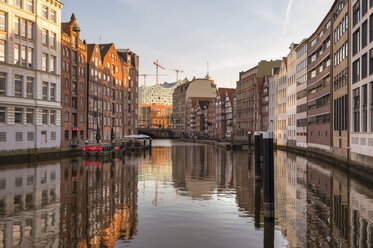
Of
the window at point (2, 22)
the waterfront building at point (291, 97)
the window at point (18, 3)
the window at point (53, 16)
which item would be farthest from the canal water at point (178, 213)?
the waterfront building at point (291, 97)

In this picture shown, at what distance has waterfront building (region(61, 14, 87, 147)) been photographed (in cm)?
6881

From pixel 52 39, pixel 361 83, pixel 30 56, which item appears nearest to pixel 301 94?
pixel 361 83

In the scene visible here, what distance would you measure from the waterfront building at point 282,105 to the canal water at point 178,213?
6956cm

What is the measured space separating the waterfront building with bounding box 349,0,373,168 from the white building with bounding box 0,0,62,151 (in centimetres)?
4183

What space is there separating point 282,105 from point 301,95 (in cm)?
1843

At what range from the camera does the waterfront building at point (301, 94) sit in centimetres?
8375

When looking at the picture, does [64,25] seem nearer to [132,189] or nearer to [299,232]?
[132,189]

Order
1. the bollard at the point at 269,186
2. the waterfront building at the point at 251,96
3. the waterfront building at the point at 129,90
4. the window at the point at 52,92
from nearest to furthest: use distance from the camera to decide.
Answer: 1. the bollard at the point at 269,186
2. the window at the point at 52,92
3. the waterfront building at the point at 129,90
4. the waterfront building at the point at 251,96

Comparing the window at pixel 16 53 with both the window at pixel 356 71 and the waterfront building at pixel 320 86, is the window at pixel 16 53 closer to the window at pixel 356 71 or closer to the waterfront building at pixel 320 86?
the window at pixel 356 71

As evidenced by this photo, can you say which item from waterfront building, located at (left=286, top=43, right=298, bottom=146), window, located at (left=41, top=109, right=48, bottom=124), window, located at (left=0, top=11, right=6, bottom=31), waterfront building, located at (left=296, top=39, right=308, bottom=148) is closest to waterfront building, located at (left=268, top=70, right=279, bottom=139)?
waterfront building, located at (left=286, top=43, right=298, bottom=146)

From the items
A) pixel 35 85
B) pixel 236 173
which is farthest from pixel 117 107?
pixel 236 173

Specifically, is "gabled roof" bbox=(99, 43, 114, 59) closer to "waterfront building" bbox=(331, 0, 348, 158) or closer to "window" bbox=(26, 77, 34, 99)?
"window" bbox=(26, 77, 34, 99)

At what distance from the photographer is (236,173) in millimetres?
41156

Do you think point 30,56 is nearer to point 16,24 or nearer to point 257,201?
point 16,24
